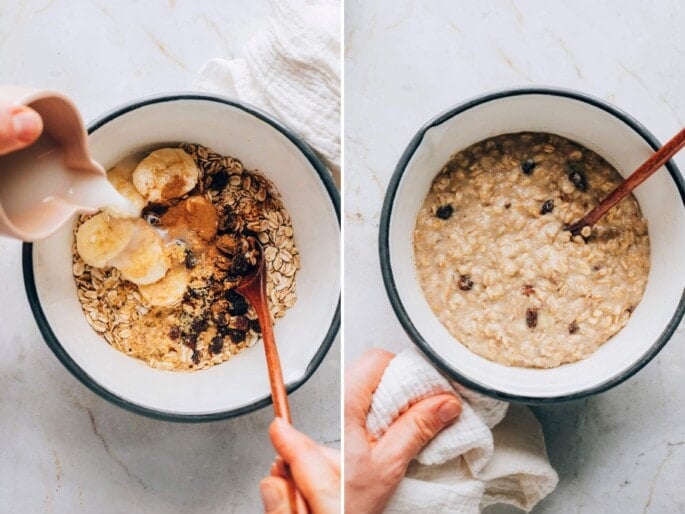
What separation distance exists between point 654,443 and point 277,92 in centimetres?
34

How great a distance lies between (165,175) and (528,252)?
25cm

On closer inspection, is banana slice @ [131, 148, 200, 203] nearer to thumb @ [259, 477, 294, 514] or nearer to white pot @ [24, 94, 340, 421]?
white pot @ [24, 94, 340, 421]

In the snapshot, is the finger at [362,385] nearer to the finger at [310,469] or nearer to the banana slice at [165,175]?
the finger at [310,469]

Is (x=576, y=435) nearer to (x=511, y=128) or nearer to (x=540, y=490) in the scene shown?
(x=540, y=490)

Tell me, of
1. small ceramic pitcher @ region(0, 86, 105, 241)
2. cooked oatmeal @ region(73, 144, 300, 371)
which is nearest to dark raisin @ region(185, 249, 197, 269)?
cooked oatmeal @ region(73, 144, 300, 371)

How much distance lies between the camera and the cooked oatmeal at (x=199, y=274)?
22.5 inches

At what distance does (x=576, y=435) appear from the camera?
1.65 ft

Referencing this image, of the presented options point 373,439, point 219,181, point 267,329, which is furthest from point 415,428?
point 219,181

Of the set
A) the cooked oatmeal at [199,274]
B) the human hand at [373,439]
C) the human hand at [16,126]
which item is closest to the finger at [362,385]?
the human hand at [373,439]

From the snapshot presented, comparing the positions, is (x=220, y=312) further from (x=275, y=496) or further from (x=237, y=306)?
(x=275, y=496)

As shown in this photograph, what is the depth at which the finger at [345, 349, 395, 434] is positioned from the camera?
1.62 ft

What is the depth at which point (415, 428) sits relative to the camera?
48 centimetres

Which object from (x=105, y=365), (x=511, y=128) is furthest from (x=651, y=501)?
(x=105, y=365)

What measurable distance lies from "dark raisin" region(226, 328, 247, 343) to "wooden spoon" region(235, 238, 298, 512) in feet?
0.08
